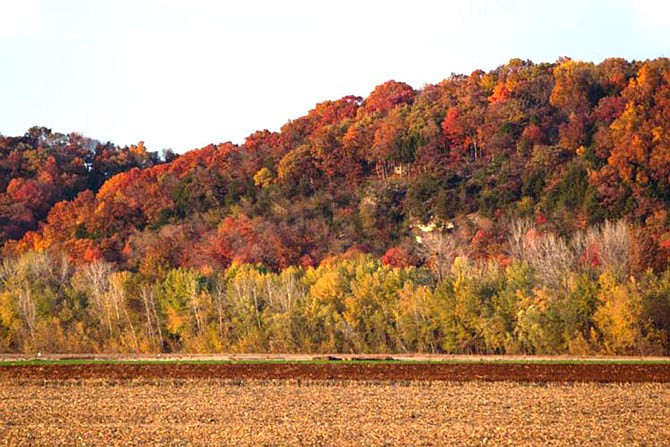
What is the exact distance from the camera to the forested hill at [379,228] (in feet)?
234

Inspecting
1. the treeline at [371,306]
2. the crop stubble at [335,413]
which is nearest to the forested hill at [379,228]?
the treeline at [371,306]

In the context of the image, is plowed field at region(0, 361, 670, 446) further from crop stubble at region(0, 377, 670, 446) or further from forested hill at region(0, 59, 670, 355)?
forested hill at region(0, 59, 670, 355)

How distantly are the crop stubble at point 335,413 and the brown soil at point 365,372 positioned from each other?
2183mm

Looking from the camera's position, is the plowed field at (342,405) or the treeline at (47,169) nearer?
the plowed field at (342,405)

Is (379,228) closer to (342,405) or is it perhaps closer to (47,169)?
(47,169)

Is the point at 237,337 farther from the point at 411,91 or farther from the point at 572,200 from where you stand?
the point at 411,91

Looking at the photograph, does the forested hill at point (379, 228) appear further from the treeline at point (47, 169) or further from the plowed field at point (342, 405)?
the plowed field at point (342, 405)

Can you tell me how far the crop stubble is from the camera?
29031 millimetres

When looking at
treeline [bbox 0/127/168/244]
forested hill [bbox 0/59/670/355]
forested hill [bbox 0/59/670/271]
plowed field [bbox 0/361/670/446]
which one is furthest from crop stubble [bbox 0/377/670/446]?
treeline [bbox 0/127/168/244]

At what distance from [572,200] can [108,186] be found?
69.2 m

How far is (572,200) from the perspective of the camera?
105 m

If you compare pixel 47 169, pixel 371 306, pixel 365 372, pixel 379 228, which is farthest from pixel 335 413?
pixel 47 169

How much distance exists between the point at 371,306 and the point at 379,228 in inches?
1634

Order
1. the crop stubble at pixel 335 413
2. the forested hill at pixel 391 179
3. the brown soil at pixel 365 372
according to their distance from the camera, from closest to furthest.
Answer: the crop stubble at pixel 335 413, the brown soil at pixel 365 372, the forested hill at pixel 391 179
